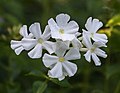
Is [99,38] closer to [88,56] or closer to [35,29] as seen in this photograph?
[88,56]

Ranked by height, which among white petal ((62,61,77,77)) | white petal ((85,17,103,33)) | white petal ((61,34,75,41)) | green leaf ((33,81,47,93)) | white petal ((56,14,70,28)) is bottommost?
green leaf ((33,81,47,93))

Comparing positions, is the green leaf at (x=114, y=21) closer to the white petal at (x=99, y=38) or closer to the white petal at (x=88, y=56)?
the white petal at (x=99, y=38)

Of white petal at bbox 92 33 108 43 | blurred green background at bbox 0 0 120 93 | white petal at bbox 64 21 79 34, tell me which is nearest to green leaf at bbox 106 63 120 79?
blurred green background at bbox 0 0 120 93

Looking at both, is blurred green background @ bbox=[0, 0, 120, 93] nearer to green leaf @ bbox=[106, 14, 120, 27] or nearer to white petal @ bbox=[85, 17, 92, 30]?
green leaf @ bbox=[106, 14, 120, 27]

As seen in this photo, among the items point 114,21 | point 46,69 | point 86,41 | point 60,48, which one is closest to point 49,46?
point 60,48

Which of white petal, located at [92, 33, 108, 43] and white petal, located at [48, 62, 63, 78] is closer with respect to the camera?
white petal, located at [48, 62, 63, 78]

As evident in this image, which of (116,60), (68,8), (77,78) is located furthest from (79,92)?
(68,8)

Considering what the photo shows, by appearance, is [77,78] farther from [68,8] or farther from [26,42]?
[26,42]
